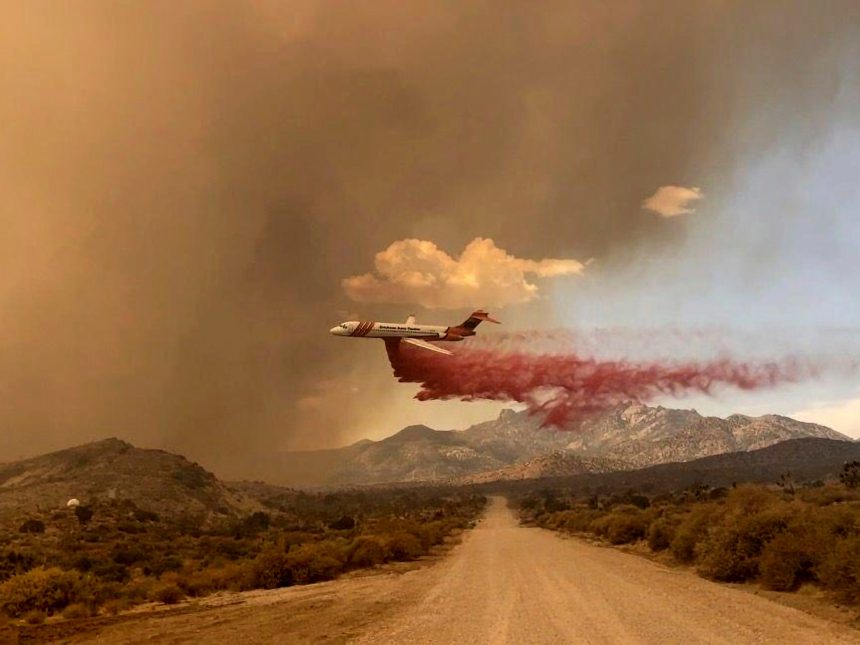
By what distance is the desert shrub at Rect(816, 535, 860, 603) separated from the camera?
16.2m

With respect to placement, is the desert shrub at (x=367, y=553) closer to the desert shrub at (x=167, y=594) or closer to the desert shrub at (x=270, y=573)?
the desert shrub at (x=270, y=573)

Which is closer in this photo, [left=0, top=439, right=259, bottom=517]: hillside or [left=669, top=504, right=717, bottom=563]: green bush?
[left=669, top=504, right=717, bottom=563]: green bush

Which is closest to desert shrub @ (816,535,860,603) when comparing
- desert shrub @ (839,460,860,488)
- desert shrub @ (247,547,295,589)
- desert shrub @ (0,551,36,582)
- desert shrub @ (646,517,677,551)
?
desert shrub @ (646,517,677,551)

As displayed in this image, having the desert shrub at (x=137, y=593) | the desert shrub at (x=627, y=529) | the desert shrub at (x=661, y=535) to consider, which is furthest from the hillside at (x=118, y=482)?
the desert shrub at (x=661, y=535)

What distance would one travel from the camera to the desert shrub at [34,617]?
64.5 feet

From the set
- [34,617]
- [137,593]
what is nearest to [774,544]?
[137,593]

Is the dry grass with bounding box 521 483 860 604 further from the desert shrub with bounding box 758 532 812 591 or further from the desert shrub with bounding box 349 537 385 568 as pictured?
the desert shrub with bounding box 349 537 385 568

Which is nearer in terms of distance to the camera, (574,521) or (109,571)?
(109,571)

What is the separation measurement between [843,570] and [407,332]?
3189 cm

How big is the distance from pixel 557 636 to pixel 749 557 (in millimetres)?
12790

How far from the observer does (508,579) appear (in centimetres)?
2422

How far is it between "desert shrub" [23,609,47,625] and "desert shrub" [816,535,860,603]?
2601 cm

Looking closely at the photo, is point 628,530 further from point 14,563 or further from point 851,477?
point 851,477

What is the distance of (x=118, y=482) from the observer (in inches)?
5571
